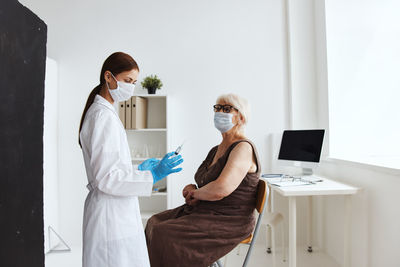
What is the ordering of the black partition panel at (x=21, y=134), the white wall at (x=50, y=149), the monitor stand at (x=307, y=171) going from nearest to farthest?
the black partition panel at (x=21, y=134) → the monitor stand at (x=307, y=171) → the white wall at (x=50, y=149)

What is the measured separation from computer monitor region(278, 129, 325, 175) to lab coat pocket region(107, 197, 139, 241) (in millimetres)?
1872

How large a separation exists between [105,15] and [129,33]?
1.06 feet

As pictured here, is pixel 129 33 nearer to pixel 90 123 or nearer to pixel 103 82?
pixel 103 82

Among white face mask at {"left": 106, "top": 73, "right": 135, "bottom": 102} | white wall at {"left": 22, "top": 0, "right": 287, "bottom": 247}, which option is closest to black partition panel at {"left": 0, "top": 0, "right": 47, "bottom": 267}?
white face mask at {"left": 106, "top": 73, "right": 135, "bottom": 102}

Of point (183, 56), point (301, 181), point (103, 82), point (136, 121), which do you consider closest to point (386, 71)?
point (301, 181)

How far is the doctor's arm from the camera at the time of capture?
1.26m

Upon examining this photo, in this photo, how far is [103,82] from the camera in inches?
58.4

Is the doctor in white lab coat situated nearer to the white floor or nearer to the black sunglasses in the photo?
the black sunglasses

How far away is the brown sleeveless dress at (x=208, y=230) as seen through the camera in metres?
1.74

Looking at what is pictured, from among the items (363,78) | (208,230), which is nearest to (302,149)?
(363,78)

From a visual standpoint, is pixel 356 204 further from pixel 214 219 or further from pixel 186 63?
pixel 186 63

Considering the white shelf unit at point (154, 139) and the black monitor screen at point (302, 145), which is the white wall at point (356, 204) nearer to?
the black monitor screen at point (302, 145)

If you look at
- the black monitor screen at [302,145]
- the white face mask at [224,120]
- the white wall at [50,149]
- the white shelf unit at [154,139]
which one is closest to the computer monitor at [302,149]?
the black monitor screen at [302,145]

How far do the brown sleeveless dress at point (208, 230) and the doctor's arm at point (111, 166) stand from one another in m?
0.54
